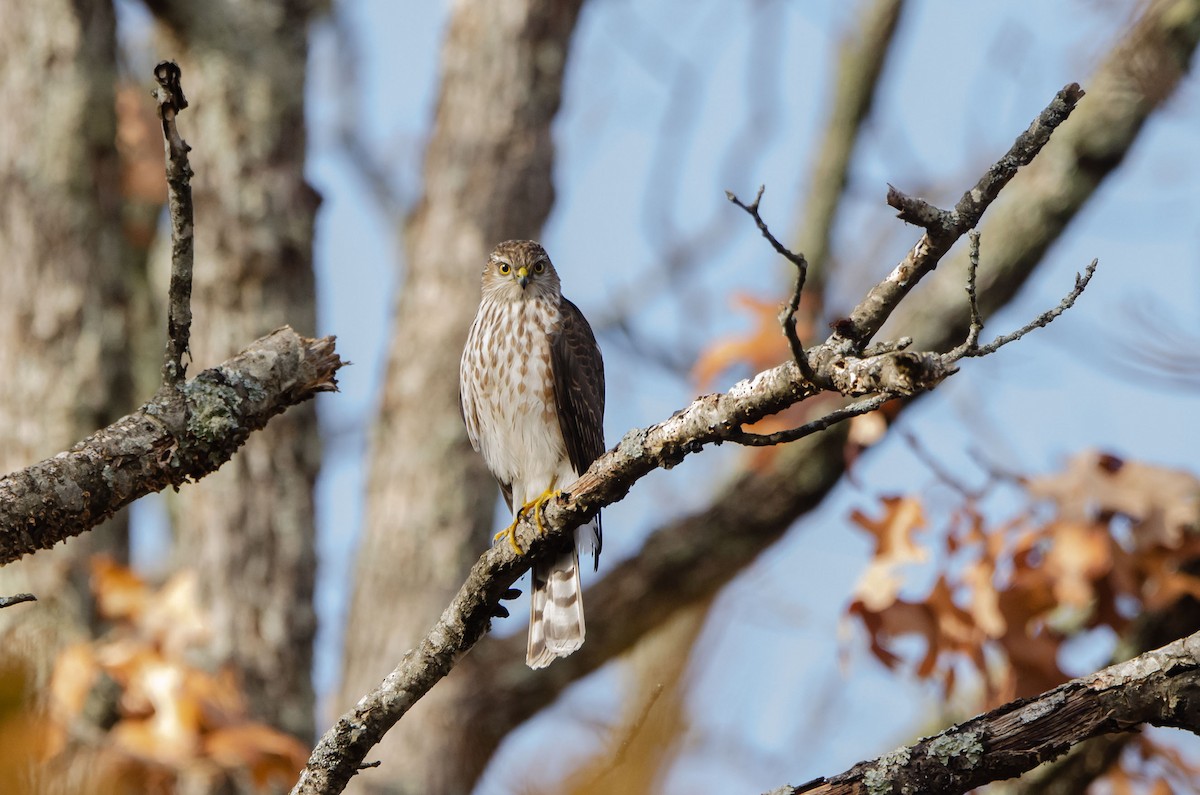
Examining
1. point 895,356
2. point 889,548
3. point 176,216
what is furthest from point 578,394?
point 895,356

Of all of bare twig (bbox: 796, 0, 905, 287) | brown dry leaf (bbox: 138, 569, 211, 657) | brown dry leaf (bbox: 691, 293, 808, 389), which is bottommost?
brown dry leaf (bbox: 138, 569, 211, 657)

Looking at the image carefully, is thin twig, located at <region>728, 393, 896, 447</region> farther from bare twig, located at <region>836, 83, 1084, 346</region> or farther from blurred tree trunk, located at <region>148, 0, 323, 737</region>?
Result: blurred tree trunk, located at <region>148, 0, 323, 737</region>

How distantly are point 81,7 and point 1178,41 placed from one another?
4859 mm

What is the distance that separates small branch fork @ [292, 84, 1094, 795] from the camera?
2.10 m

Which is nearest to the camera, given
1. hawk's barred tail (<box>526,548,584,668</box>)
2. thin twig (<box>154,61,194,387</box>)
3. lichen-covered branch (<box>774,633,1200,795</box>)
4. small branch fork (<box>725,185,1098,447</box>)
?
small branch fork (<box>725,185,1098,447</box>)

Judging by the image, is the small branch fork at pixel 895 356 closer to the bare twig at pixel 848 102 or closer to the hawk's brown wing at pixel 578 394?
the hawk's brown wing at pixel 578 394

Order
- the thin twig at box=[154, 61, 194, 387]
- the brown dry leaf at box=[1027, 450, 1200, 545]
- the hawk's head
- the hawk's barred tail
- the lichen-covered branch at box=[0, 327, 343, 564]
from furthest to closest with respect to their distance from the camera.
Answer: the hawk's head, the hawk's barred tail, the brown dry leaf at box=[1027, 450, 1200, 545], the lichen-covered branch at box=[0, 327, 343, 564], the thin twig at box=[154, 61, 194, 387]

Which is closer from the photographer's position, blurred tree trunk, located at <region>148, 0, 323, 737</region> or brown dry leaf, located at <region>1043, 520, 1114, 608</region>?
brown dry leaf, located at <region>1043, 520, 1114, 608</region>

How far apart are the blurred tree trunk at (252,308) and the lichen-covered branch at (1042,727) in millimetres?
3716

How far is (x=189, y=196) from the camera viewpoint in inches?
100

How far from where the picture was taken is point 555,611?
178 inches

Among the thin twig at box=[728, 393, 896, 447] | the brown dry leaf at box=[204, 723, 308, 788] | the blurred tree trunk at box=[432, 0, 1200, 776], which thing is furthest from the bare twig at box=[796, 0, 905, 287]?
the thin twig at box=[728, 393, 896, 447]

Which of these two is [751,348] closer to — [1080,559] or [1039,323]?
[1080,559]

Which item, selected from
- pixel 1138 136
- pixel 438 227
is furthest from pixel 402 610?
pixel 1138 136
